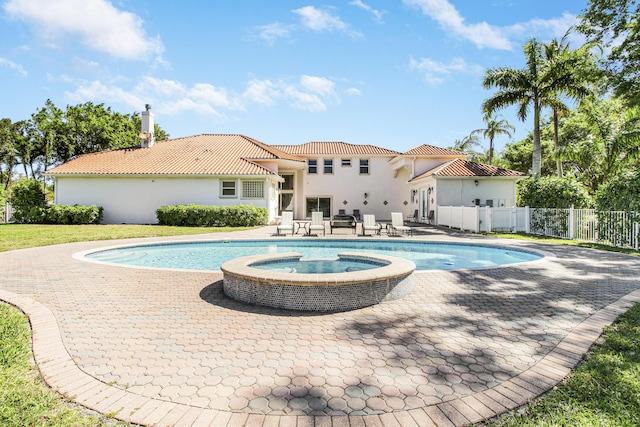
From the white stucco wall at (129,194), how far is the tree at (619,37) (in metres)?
19.9

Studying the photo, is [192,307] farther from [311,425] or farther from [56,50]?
[56,50]

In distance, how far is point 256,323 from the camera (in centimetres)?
462

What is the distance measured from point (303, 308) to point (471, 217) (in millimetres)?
16107

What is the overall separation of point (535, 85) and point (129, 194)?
89.6ft

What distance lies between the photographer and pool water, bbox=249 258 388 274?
8.51 metres

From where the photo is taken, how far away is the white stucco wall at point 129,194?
2334 cm

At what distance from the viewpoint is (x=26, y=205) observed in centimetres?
2214

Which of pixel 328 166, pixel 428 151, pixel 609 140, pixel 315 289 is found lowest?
Result: pixel 315 289

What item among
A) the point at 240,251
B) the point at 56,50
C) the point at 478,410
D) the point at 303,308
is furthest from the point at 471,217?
the point at 56,50

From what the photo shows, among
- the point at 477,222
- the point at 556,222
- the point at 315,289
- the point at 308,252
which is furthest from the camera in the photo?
the point at 477,222

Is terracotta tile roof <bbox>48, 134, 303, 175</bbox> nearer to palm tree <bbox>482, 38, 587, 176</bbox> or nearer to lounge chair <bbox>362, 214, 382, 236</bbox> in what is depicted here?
lounge chair <bbox>362, 214, 382, 236</bbox>

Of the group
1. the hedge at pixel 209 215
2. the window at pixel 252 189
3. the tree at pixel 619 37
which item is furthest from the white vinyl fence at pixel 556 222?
the hedge at pixel 209 215

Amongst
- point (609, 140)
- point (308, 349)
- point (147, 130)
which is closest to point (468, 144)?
point (609, 140)

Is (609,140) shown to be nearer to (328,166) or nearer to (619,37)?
(619,37)
